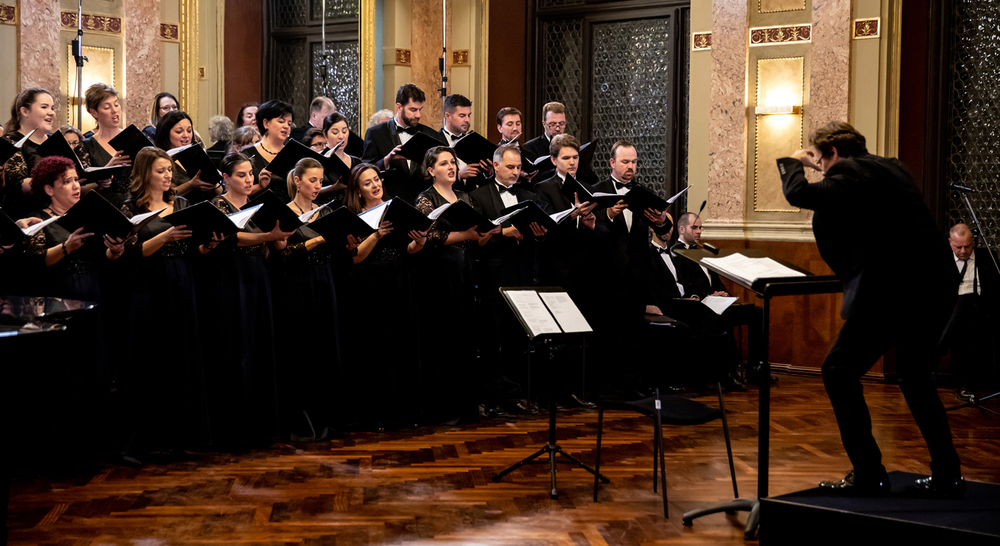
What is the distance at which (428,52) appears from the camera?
8.46 metres

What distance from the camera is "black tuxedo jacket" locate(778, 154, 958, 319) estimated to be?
2.99 m

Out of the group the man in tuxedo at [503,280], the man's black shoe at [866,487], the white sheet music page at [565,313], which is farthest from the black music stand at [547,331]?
the man in tuxedo at [503,280]

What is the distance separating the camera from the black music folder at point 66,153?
418cm

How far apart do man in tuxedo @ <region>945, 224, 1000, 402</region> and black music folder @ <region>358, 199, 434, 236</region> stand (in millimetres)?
3606

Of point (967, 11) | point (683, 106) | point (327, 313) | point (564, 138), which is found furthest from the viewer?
point (683, 106)

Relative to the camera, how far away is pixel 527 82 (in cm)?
876

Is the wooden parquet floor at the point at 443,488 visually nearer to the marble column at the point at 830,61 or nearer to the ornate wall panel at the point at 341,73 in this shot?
the marble column at the point at 830,61

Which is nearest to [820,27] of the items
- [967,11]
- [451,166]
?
[967,11]

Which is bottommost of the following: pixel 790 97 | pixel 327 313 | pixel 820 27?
pixel 327 313

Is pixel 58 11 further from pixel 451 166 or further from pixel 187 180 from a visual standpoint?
pixel 451 166

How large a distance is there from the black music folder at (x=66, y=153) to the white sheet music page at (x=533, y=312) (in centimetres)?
190

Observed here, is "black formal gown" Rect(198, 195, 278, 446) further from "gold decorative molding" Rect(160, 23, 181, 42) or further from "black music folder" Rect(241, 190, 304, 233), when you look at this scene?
"gold decorative molding" Rect(160, 23, 181, 42)

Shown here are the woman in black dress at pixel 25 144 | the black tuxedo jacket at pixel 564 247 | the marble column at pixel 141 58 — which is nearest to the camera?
the woman in black dress at pixel 25 144

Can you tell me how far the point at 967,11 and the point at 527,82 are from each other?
141 inches
